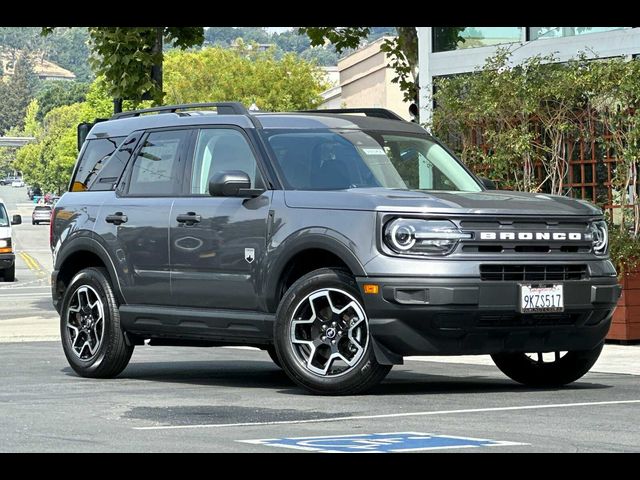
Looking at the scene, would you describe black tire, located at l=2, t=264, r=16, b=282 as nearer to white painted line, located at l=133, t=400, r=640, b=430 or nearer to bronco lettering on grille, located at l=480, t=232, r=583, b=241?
bronco lettering on grille, located at l=480, t=232, r=583, b=241

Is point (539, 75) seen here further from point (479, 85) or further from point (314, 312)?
point (314, 312)

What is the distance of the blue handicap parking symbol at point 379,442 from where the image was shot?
26.6 ft

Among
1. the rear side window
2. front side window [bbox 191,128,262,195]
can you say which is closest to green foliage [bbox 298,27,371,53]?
the rear side window

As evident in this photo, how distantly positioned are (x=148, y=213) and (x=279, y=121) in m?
1.22

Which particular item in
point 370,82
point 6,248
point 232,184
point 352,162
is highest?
point 370,82

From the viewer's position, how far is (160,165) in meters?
12.8

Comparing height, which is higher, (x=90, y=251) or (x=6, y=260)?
(x=90, y=251)

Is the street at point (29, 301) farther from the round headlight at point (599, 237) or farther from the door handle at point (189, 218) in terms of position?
the round headlight at point (599, 237)

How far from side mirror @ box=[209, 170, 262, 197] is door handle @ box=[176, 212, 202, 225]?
1.27 feet

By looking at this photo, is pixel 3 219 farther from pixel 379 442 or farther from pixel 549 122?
pixel 379 442

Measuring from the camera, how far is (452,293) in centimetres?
1064

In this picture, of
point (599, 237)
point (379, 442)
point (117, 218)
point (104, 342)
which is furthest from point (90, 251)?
point (379, 442)

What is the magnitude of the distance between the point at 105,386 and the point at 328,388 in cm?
205
